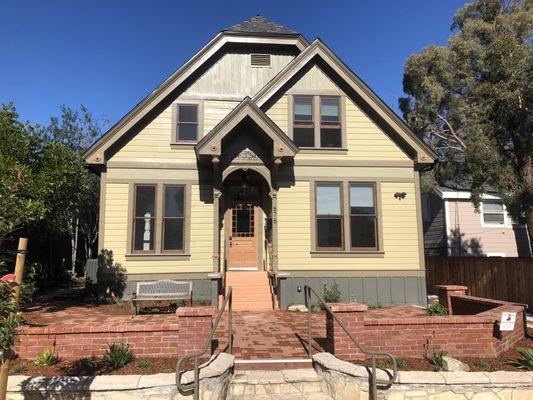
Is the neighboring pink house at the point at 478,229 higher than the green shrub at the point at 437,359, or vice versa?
the neighboring pink house at the point at 478,229

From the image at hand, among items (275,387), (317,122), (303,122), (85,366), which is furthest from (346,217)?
(85,366)

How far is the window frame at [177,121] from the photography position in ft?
39.6

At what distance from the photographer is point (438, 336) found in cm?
636

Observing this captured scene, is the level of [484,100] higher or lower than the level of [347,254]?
higher

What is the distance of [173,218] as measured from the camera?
38.3 ft

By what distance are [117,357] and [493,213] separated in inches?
832

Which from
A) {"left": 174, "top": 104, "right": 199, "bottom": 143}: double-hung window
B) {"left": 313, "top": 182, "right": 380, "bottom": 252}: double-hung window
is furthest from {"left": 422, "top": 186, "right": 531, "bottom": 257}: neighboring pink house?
{"left": 174, "top": 104, "right": 199, "bottom": 143}: double-hung window

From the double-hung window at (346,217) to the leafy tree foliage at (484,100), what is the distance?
4.77m

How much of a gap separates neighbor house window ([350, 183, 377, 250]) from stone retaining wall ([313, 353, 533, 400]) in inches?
260

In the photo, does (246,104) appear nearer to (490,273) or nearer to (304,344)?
(304,344)

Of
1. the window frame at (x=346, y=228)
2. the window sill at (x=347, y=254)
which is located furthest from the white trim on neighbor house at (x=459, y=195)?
the window sill at (x=347, y=254)

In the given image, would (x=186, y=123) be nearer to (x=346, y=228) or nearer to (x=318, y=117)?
(x=318, y=117)

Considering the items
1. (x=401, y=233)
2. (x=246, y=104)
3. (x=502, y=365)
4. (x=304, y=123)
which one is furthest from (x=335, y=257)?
(x=502, y=365)

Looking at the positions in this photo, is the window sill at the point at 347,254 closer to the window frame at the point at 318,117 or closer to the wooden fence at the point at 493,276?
the window frame at the point at 318,117
